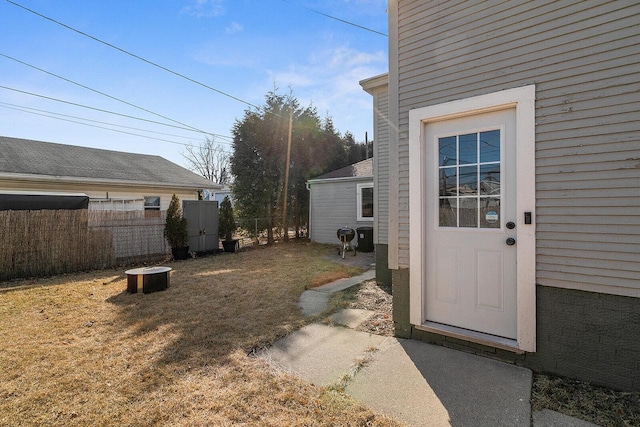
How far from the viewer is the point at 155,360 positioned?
2818 millimetres

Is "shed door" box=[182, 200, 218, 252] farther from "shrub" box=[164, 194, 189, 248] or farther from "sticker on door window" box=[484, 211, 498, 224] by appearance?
"sticker on door window" box=[484, 211, 498, 224]

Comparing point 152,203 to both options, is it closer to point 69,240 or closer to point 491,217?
point 69,240

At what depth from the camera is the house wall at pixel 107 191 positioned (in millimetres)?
8609

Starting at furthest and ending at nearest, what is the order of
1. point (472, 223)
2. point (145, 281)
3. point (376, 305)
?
point (145, 281)
point (376, 305)
point (472, 223)

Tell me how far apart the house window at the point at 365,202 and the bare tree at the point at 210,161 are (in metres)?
24.3

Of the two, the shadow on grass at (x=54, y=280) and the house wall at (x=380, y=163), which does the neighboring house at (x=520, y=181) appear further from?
the shadow on grass at (x=54, y=280)

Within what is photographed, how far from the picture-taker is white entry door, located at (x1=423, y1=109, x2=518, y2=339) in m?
2.70

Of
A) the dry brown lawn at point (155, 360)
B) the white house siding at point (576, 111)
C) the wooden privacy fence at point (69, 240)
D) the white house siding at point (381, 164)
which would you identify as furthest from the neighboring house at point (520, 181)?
the wooden privacy fence at point (69, 240)

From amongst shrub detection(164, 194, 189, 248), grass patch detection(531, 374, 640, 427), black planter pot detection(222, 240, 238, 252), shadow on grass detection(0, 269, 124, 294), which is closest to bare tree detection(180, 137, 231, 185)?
black planter pot detection(222, 240, 238, 252)

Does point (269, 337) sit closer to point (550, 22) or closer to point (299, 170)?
point (550, 22)

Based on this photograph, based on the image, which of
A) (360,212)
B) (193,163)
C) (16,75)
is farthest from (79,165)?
(193,163)

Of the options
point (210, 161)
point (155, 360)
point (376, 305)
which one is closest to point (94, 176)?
point (155, 360)

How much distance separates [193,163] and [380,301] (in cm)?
3157

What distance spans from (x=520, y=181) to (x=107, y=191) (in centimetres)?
1146
